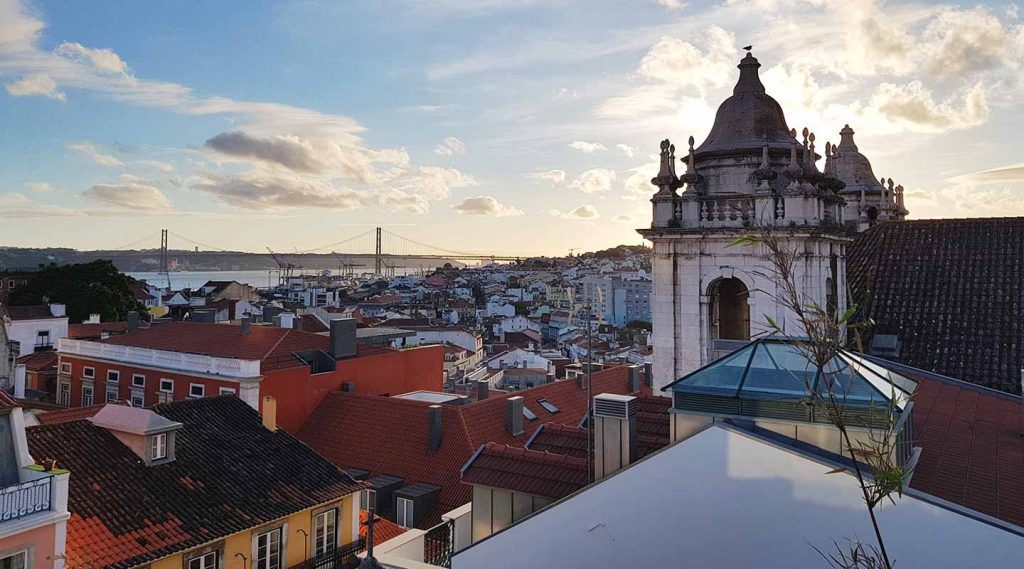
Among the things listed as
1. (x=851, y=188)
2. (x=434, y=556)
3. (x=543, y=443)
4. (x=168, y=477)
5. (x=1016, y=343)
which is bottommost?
(x=434, y=556)

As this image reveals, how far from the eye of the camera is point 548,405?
2378 cm

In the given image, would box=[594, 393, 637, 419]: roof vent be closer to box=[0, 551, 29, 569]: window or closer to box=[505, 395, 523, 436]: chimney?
box=[0, 551, 29, 569]: window

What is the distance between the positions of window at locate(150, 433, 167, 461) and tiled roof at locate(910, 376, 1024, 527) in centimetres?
1188

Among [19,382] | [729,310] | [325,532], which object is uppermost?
[729,310]

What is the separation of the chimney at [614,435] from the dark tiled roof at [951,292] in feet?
26.6

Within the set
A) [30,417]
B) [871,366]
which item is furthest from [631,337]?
[871,366]

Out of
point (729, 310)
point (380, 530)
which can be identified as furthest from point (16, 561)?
point (729, 310)

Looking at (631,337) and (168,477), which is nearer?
(168,477)

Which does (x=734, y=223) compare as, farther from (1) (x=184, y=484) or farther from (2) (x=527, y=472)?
(1) (x=184, y=484)

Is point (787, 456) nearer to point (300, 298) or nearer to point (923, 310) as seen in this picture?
point (923, 310)

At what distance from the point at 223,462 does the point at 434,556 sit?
4.84 metres

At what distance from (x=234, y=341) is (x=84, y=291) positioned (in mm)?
32530

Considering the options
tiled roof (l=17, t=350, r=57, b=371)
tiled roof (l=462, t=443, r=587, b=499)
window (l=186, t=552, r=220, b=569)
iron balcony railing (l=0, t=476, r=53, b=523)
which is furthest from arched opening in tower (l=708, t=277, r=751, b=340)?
tiled roof (l=17, t=350, r=57, b=371)

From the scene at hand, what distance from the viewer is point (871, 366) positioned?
22.8 feet
